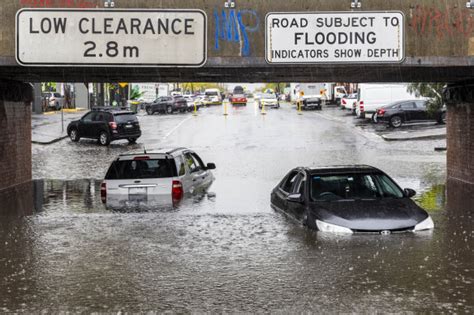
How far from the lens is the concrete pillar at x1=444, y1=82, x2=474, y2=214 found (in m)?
19.7

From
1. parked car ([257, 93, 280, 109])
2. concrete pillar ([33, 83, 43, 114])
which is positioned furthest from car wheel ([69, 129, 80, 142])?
parked car ([257, 93, 280, 109])

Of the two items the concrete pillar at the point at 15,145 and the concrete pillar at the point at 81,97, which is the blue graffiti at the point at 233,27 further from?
the concrete pillar at the point at 81,97

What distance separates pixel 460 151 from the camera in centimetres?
2089

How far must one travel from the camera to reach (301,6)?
14062 millimetres

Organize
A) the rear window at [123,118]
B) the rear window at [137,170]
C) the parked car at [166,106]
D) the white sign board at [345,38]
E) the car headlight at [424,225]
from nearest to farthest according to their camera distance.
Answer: the car headlight at [424,225] → the white sign board at [345,38] → the rear window at [137,170] → the rear window at [123,118] → the parked car at [166,106]

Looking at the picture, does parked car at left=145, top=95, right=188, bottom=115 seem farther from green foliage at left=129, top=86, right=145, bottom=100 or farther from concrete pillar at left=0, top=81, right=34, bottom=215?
concrete pillar at left=0, top=81, right=34, bottom=215

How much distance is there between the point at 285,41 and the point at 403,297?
689cm

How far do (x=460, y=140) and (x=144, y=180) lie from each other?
404 inches

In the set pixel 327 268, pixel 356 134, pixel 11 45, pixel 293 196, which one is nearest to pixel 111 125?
pixel 356 134

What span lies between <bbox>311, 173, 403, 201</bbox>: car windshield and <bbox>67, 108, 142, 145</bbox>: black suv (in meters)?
25.3

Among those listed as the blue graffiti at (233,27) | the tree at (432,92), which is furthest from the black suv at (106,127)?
the blue graffiti at (233,27)

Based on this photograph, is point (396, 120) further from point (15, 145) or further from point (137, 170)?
point (137, 170)

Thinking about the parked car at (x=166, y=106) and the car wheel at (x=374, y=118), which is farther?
the parked car at (x=166, y=106)

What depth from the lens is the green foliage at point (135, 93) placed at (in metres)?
78.4
